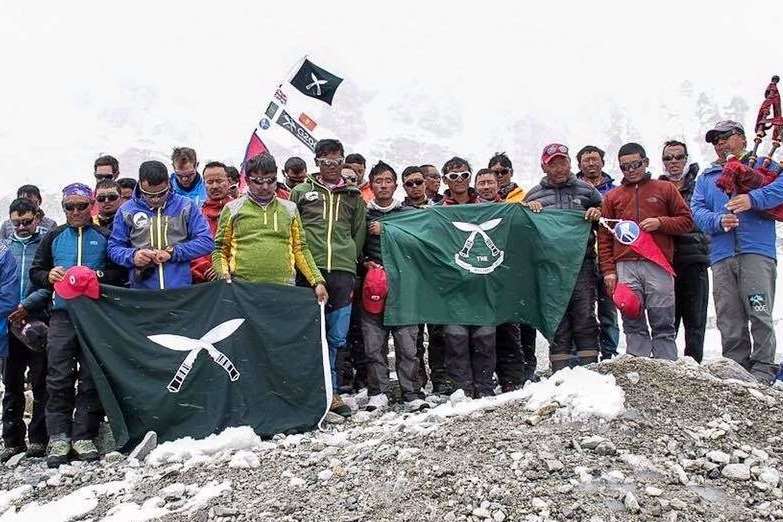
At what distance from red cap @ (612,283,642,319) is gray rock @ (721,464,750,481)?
229 cm

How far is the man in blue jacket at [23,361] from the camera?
602cm

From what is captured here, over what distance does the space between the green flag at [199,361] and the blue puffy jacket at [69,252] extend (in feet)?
1.35

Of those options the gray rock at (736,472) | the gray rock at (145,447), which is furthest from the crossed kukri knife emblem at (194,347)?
the gray rock at (736,472)

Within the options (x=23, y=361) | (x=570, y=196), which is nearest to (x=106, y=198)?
(x=23, y=361)

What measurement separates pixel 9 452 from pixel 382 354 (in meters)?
3.60

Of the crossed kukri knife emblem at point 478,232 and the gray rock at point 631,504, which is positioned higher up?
the crossed kukri knife emblem at point 478,232

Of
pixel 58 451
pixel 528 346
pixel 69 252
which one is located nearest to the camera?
pixel 58 451

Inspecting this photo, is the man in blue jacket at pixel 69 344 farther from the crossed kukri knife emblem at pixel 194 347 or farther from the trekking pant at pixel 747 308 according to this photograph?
the trekking pant at pixel 747 308

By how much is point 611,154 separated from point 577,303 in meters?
71.2

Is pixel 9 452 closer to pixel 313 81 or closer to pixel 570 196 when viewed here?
pixel 570 196

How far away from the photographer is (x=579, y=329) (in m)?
6.62

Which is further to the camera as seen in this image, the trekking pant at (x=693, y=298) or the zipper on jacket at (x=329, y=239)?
the trekking pant at (x=693, y=298)

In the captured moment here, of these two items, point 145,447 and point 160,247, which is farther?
point 160,247

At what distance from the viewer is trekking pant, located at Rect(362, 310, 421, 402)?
649 centimetres
